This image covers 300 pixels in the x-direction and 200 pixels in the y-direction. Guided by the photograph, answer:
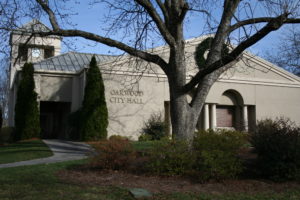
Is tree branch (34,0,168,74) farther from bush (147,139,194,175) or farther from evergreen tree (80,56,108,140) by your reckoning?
evergreen tree (80,56,108,140)

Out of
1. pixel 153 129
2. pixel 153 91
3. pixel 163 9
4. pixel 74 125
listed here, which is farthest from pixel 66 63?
pixel 163 9

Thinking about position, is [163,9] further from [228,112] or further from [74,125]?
[228,112]

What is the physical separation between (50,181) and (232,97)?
20145mm

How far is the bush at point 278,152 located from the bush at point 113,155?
11.9ft

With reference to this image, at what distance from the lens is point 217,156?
29.2ft

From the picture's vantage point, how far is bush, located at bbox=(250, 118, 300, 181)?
28.3 ft

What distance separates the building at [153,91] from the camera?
22.2 metres

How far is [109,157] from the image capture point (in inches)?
394

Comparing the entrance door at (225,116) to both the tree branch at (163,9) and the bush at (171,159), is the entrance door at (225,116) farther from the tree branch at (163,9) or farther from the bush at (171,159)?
the bush at (171,159)

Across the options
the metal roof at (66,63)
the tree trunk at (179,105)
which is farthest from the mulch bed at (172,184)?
the metal roof at (66,63)

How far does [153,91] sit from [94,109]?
444 cm

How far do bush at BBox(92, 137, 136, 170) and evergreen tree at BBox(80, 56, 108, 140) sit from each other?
32.7ft

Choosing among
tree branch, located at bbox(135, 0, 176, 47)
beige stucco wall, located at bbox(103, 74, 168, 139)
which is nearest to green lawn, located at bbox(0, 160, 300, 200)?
tree branch, located at bbox(135, 0, 176, 47)

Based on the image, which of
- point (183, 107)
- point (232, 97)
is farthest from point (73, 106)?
point (183, 107)
